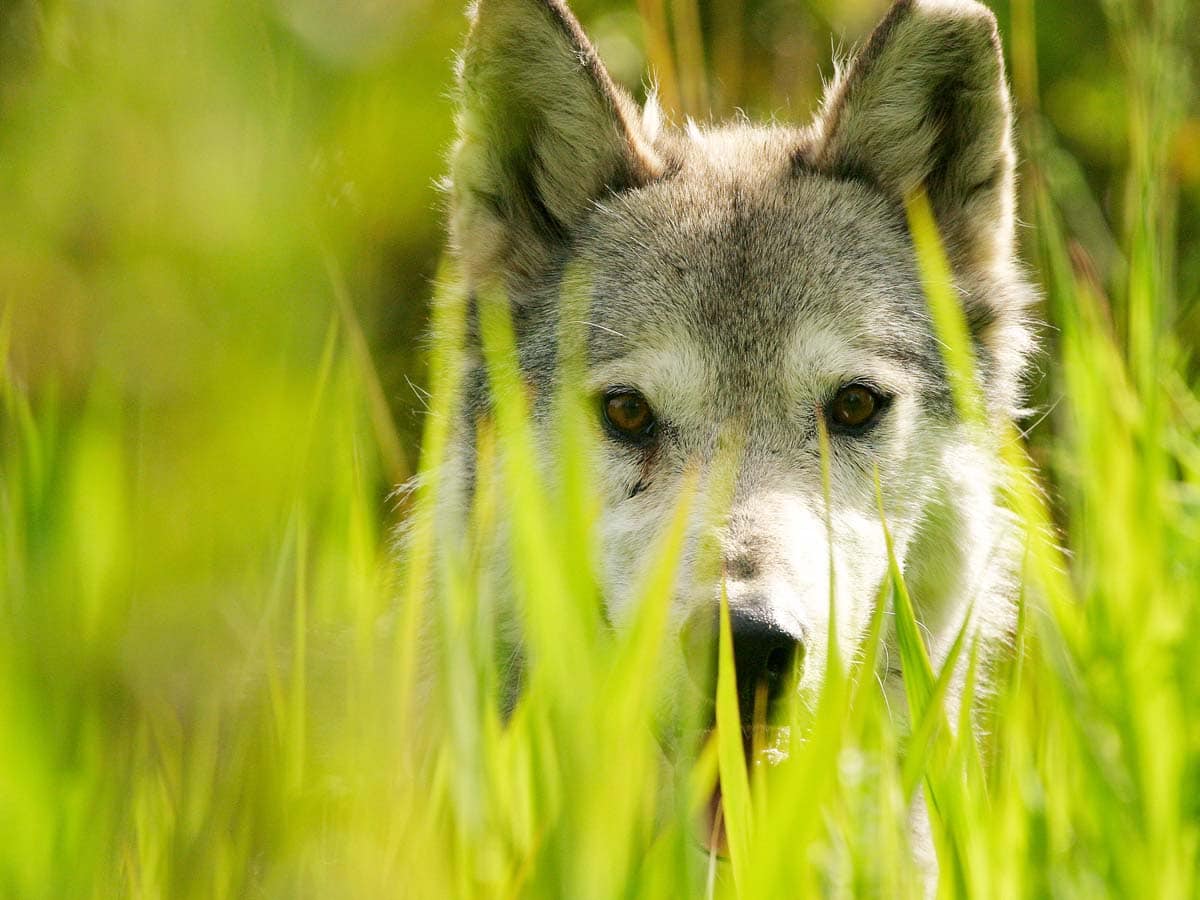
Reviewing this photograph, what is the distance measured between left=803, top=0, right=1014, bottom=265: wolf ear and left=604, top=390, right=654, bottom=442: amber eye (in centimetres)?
114

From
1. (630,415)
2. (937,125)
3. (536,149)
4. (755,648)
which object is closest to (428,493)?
(755,648)

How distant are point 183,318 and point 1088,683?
193 centimetres

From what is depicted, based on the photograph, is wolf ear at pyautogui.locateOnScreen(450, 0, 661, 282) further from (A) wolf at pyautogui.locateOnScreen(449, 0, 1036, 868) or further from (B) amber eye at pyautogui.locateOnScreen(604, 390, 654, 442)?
(B) amber eye at pyautogui.locateOnScreen(604, 390, 654, 442)

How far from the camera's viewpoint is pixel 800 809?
1324 mm

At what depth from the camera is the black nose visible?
7.83 ft

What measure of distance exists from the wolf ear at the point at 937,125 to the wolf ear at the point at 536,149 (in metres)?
0.66

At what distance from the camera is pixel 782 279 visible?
11.7ft

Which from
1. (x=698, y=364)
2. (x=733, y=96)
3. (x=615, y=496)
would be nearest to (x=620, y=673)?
Result: (x=615, y=496)

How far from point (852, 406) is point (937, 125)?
1.10 meters

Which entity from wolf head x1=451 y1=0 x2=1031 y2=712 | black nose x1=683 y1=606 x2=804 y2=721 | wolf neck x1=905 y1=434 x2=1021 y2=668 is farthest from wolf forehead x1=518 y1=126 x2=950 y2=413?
black nose x1=683 y1=606 x2=804 y2=721

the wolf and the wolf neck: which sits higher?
the wolf

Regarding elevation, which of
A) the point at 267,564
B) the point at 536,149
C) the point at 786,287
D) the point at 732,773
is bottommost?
the point at 732,773

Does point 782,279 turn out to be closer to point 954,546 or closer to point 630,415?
point 630,415

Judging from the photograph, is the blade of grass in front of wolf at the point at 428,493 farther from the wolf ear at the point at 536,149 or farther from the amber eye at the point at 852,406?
the amber eye at the point at 852,406
